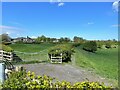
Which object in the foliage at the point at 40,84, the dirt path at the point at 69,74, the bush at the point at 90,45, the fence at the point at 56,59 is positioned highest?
the bush at the point at 90,45

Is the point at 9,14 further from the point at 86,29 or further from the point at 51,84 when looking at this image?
the point at 51,84

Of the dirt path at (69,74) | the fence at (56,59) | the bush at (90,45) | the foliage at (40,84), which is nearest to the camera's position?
the foliage at (40,84)

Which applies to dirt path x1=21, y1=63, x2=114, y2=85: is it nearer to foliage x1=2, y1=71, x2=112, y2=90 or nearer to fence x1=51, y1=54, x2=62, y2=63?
fence x1=51, y1=54, x2=62, y2=63

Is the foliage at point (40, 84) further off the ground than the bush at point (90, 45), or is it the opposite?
the bush at point (90, 45)

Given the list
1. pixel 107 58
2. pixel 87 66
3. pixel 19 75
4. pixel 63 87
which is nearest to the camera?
pixel 63 87

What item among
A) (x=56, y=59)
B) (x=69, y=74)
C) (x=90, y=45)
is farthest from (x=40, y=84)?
(x=56, y=59)

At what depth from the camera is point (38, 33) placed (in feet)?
14.6

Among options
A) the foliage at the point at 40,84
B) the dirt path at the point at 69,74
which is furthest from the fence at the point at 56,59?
the foliage at the point at 40,84

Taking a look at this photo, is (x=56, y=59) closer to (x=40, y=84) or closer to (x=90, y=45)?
(x=90, y=45)

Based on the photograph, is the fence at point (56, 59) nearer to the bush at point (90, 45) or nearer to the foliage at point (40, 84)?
the bush at point (90, 45)

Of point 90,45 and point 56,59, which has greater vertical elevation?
point 90,45

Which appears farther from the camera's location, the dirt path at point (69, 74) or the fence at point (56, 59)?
the fence at point (56, 59)

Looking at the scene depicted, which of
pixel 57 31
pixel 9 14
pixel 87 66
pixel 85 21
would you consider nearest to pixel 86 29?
pixel 85 21

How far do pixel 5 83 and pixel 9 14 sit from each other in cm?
204
